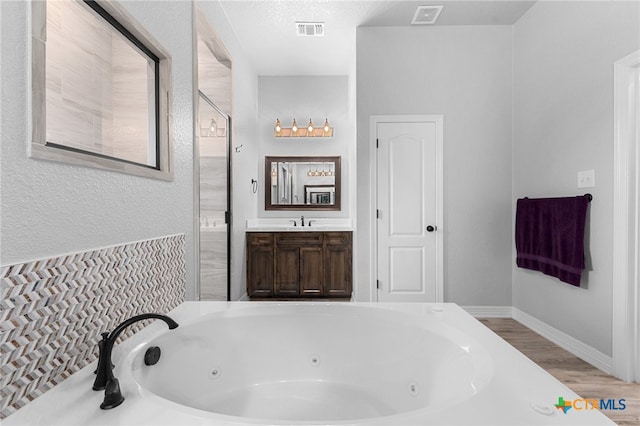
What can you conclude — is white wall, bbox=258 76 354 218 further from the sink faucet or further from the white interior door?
the sink faucet

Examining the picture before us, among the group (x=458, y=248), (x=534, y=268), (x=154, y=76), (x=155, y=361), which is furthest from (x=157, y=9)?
(x=534, y=268)

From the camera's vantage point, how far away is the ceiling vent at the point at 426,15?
9.70 ft

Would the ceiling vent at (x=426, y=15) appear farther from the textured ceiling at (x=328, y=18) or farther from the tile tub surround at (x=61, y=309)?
the tile tub surround at (x=61, y=309)

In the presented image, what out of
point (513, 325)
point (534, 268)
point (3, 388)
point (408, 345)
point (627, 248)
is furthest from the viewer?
point (513, 325)

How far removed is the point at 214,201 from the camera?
288 centimetres

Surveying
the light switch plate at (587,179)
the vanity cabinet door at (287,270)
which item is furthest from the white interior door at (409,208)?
the light switch plate at (587,179)

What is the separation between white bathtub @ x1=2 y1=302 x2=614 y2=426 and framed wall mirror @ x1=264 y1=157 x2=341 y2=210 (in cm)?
276

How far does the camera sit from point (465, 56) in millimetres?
3285

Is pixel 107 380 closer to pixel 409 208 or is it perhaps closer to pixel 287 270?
pixel 409 208

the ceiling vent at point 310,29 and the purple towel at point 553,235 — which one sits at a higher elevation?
the ceiling vent at point 310,29

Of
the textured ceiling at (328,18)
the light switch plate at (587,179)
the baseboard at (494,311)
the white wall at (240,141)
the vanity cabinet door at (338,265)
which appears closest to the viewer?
the light switch plate at (587,179)

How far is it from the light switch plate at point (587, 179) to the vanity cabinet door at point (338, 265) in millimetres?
2196

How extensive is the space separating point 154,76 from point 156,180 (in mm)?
533

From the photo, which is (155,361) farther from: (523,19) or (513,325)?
(523,19)
